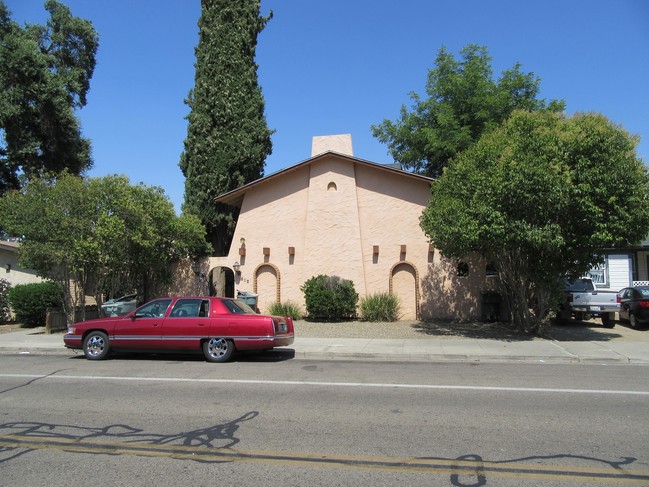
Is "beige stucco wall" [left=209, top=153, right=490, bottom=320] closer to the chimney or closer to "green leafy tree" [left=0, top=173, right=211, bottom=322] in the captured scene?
the chimney

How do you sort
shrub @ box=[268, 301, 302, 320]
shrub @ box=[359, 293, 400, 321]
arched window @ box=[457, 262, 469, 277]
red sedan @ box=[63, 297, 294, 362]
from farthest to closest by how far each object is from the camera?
arched window @ box=[457, 262, 469, 277], shrub @ box=[268, 301, 302, 320], shrub @ box=[359, 293, 400, 321], red sedan @ box=[63, 297, 294, 362]

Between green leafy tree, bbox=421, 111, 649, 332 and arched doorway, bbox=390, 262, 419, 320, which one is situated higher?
green leafy tree, bbox=421, 111, 649, 332

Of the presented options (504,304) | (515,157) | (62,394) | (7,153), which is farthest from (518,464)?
(7,153)

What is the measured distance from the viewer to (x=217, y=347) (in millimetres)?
11391

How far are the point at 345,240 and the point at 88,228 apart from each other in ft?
30.4

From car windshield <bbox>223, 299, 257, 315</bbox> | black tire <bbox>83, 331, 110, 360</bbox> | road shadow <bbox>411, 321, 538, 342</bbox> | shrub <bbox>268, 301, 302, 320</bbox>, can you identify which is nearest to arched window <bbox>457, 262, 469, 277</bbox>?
road shadow <bbox>411, 321, 538, 342</bbox>

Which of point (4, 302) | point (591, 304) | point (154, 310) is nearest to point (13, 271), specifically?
point (4, 302)

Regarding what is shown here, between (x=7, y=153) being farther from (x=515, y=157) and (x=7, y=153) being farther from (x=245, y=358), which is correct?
(x=515, y=157)

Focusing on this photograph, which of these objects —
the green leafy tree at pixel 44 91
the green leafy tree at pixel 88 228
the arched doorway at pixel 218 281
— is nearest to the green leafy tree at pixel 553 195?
the green leafy tree at pixel 88 228

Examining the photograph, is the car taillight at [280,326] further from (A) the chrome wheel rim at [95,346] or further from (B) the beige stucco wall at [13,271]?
(B) the beige stucco wall at [13,271]

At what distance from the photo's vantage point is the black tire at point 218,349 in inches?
446

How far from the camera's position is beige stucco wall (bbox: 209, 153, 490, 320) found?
65.6 feet

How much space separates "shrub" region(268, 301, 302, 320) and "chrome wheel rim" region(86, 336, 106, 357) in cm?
837

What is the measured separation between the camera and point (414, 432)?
19.4ft
